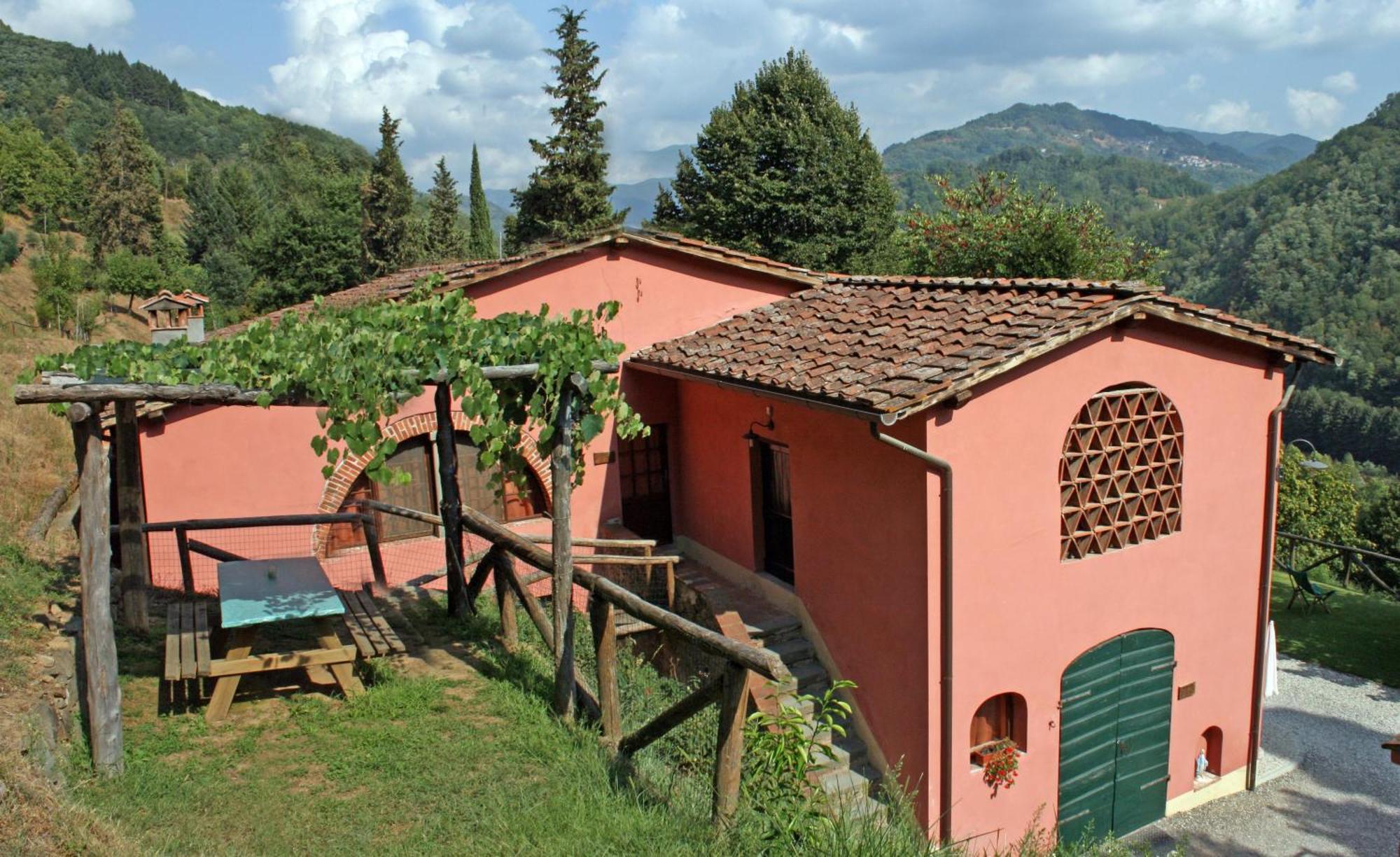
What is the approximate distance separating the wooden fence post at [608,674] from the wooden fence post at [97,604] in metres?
2.53

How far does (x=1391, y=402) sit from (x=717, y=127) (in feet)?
149

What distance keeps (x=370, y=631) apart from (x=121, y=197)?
4597 centimetres

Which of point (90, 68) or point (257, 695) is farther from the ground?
point (90, 68)

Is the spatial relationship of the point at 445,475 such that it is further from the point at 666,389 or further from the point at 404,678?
the point at 666,389

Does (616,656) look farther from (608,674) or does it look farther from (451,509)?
(451,509)

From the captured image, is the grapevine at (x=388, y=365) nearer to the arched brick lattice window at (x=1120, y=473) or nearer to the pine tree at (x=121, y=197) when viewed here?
the arched brick lattice window at (x=1120, y=473)

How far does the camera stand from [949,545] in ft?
25.5

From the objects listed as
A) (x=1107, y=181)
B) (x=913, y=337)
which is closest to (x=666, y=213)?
(x=913, y=337)

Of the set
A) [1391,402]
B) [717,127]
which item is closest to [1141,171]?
[1391,402]

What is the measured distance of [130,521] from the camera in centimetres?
721

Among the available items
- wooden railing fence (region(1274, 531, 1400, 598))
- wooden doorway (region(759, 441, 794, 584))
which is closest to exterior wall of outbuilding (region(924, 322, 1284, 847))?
wooden doorway (region(759, 441, 794, 584))

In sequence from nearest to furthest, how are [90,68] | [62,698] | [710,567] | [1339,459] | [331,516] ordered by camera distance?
[62,698] < [331,516] < [710,567] < [1339,459] < [90,68]

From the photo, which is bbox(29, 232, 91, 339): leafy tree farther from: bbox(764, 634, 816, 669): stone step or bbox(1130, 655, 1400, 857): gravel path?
bbox(1130, 655, 1400, 857): gravel path

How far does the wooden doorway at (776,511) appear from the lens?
10.4m
